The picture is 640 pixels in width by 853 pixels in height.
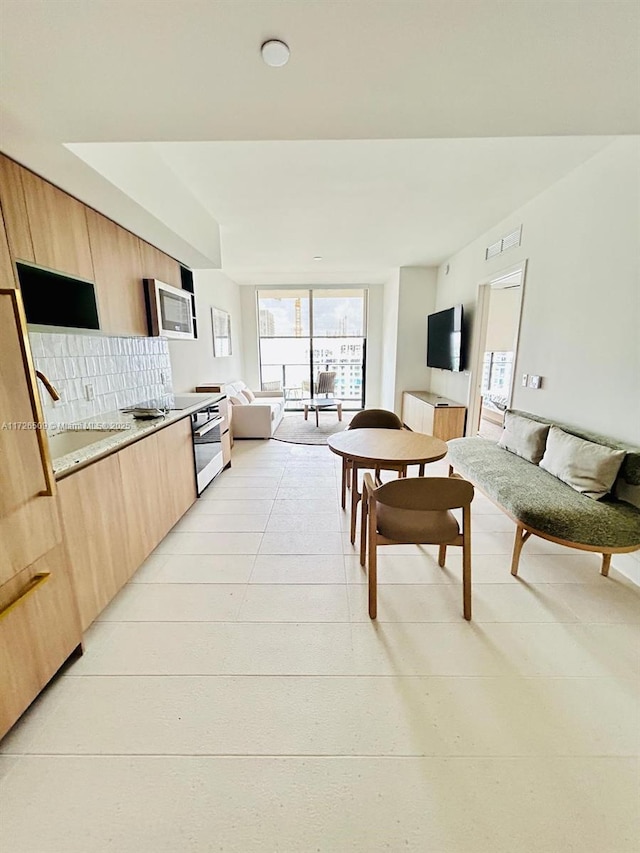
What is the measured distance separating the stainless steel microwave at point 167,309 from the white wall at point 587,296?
3250 millimetres

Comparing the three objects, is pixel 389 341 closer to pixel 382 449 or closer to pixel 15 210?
pixel 382 449

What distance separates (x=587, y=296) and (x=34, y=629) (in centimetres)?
367

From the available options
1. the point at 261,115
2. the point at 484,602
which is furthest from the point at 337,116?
the point at 484,602

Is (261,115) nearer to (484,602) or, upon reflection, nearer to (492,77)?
(492,77)

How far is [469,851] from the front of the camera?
98 centimetres

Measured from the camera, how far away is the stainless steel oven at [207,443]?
3.04 metres

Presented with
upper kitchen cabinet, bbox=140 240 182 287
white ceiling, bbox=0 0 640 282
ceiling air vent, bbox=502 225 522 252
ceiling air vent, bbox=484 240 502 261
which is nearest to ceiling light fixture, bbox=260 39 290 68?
white ceiling, bbox=0 0 640 282

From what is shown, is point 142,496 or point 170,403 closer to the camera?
point 142,496

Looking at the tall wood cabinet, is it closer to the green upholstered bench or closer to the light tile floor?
the light tile floor

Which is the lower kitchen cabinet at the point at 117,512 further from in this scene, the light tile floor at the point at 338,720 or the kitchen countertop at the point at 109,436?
the light tile floor at the point at 338,720

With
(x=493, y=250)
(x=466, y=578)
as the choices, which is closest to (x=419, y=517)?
(x=466, y=578)

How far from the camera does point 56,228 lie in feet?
5.88

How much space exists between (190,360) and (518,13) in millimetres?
4162

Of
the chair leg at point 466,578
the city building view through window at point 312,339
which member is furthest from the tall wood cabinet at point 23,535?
the city building view through window at point 312,339
